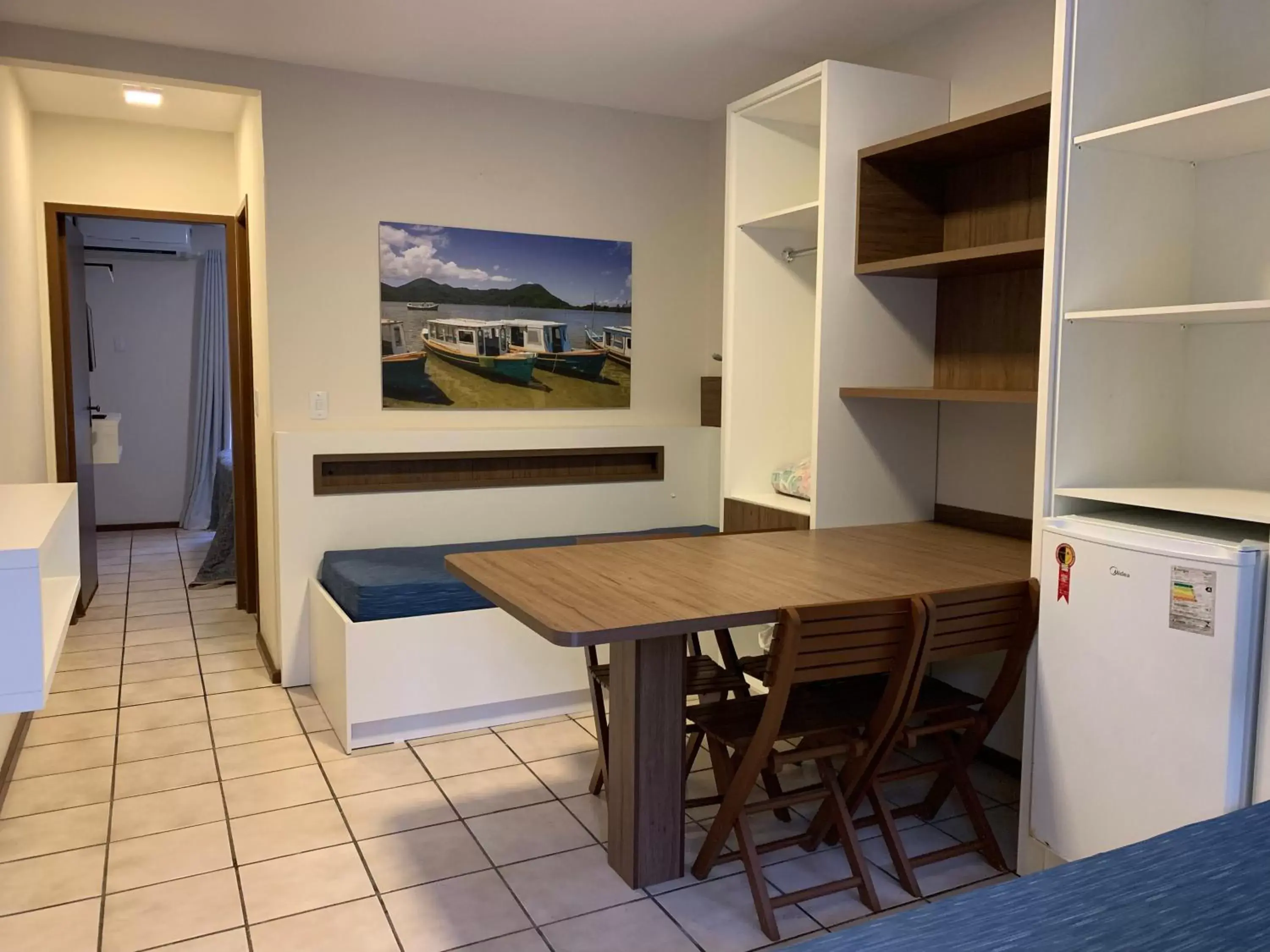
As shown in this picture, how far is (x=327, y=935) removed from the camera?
2.19 m

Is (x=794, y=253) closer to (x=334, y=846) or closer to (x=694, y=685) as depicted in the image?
(x=694, y=685)

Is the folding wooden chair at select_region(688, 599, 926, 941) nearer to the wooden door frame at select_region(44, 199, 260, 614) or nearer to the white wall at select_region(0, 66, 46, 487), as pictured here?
the white wall at select_region(0, 66, 46, 487)

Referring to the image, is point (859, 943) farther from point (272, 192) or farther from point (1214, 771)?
point (272, 192)

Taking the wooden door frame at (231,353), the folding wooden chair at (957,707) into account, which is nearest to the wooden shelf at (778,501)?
the folding wooden chair at (957,707)

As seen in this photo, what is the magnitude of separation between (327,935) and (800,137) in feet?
9.78

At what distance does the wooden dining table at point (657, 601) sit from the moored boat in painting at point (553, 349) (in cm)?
170

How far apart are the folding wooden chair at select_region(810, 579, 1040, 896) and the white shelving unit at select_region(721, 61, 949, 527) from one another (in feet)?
2.72

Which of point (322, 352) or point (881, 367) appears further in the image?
point (322, 352)

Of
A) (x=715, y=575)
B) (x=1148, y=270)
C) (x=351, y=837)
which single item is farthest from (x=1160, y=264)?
(x=351, y=837)

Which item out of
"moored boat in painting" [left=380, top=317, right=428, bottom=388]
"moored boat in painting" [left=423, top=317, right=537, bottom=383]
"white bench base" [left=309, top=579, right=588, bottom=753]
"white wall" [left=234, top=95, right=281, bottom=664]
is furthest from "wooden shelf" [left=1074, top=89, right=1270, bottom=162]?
"white wall" [left=234, top=95, right=281, bottom=664]

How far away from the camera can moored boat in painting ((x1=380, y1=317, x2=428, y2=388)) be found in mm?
4043

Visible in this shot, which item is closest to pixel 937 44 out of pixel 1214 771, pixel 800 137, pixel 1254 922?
pixel 800 137

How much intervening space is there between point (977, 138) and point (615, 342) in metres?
2.03

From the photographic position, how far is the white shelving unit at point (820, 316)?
310 centimetres
